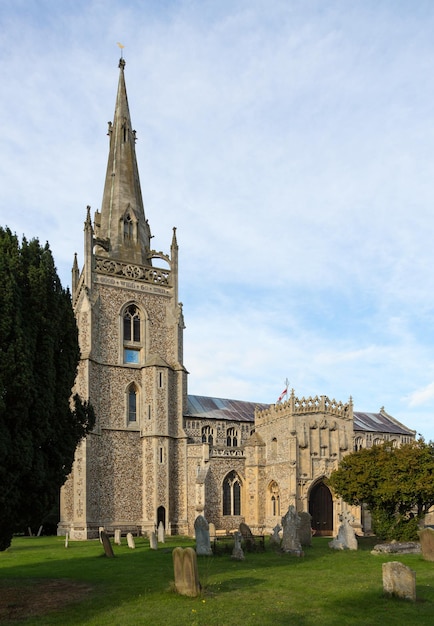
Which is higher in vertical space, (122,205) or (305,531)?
(122,205)

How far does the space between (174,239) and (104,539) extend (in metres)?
27.0

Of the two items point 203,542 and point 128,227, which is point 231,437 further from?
point 203,542

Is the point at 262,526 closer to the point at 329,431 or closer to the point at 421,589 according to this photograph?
the point at 329,431

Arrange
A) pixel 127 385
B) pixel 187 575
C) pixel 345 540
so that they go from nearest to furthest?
pixel 187 575
pixel 345 540
pixel 127 385

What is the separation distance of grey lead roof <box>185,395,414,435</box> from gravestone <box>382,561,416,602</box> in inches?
1138

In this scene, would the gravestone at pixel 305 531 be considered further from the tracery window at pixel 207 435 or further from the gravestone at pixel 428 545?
the tracery window at pixel 207 435

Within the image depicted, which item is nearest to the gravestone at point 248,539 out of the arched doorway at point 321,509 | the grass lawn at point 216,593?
the grass lawn at point 216,593

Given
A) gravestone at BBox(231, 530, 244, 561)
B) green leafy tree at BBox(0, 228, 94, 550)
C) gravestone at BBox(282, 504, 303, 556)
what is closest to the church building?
gravestone at BBox(282, 504, 303, 556)

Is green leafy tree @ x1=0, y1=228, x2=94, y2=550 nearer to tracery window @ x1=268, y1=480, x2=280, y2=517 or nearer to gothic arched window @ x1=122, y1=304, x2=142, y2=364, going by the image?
gothic arched window @ x1=122, y1=304, x2=142, y2=364

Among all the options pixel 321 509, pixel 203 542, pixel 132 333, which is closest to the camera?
pixel 203 542

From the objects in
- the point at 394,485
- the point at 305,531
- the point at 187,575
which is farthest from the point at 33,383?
the point at 394,485

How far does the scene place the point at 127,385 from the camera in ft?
129

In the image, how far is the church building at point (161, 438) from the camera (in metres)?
36.5

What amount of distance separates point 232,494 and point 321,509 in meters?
6.14
